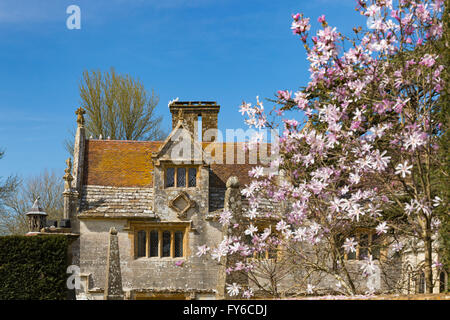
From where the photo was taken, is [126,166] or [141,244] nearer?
[141,244]

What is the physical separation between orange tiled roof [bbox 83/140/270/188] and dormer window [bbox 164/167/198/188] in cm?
136

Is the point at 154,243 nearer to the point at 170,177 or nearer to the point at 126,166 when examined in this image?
the point at 170,177

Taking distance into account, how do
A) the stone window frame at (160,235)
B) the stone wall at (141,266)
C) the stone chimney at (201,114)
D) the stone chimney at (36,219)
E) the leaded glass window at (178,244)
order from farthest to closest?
the stone chimney at (201,114)
the leaded glass window at (178,244)
the stone window frame at (160,235)
the stone wall at (141,266)
the stone chimney at (36,219)

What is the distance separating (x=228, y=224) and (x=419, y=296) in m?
5.86

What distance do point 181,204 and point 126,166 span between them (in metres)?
3.83

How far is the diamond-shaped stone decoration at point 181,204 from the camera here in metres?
21.2

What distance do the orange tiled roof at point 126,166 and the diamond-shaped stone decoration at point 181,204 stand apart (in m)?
1.97

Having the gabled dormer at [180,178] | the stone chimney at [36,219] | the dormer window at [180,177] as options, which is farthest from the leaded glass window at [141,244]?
the stone chimney at [36,219]

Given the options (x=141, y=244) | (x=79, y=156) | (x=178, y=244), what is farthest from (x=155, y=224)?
(x=79, y=156)

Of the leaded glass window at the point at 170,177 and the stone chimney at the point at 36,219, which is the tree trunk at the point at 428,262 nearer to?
the leaded glass window at the point at 170,177

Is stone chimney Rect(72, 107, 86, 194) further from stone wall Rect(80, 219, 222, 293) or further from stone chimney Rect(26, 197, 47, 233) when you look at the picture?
stone wall Rect(80, 219, 222, 293)

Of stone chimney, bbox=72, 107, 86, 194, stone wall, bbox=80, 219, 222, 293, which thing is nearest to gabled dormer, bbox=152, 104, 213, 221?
stone wall, bbox=80, 219, 222, 293

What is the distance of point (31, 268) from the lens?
51.0 ft
